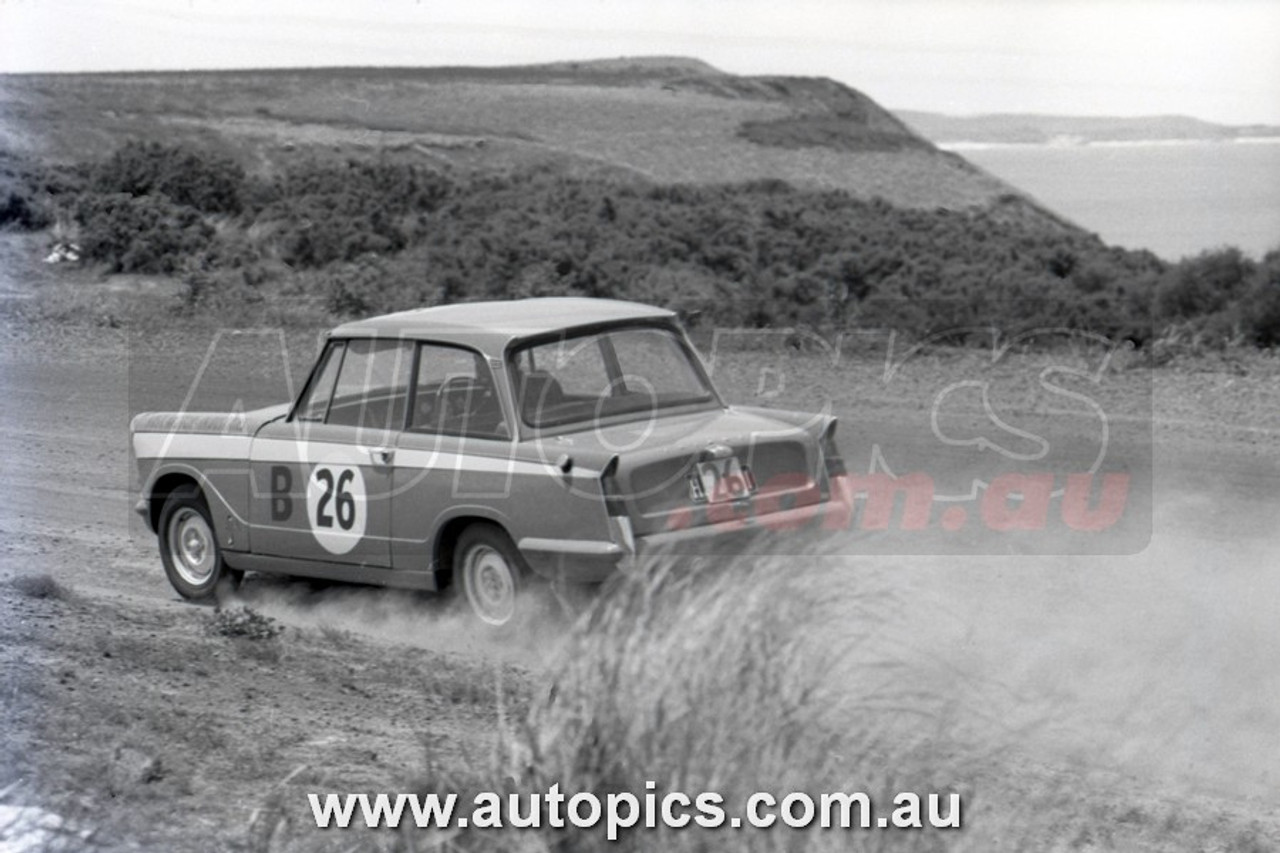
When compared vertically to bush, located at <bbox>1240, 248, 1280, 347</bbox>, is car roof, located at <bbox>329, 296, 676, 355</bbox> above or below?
above

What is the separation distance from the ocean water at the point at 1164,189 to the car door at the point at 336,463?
18169 mm

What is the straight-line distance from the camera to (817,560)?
5.57 metres

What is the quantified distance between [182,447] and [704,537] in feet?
10.2

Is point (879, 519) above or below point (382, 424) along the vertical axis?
below

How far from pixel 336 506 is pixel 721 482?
1.96 m

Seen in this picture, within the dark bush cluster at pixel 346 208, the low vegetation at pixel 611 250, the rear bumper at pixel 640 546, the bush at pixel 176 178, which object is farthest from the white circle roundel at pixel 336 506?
the bush at pixel 176 178

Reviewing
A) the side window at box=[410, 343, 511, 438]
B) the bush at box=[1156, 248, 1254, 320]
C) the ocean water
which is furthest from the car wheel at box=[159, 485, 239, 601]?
the ocean water

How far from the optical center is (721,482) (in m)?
7.48

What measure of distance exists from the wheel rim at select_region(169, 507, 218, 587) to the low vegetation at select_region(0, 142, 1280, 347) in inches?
403

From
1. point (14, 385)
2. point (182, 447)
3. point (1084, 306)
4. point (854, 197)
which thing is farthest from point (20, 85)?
point (182, 447)

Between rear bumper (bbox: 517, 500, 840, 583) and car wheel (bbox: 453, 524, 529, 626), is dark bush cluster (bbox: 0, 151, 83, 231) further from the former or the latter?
rear bumper (bbox: 517, 500, 840, 583)

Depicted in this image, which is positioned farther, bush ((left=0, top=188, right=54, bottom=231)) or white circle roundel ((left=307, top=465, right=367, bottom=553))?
bush ((left=0, top=188, right=54, bottom=231))

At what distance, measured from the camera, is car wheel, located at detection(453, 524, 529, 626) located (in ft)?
24.8

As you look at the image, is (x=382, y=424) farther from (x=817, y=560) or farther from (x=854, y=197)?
(x=854, y=197)
